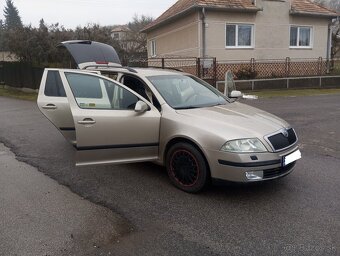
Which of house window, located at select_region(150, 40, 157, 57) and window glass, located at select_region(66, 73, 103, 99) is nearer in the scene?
window glass, located at select_region(66, 73, 103, 99)

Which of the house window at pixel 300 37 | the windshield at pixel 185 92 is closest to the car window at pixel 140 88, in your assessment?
the windshield at pixel 185 92

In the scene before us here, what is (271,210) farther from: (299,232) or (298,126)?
(298,126)

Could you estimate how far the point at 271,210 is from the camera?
3.85 meters

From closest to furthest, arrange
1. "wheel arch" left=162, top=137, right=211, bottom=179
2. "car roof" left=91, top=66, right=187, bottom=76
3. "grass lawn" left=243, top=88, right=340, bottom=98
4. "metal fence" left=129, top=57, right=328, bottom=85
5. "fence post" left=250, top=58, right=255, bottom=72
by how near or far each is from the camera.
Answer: "wheel arch" left=162, top=137, right=211, bottom=179 → "car roof" left=91, top=66, right=187, bottom=76 → "grass lawn" left=243, top=88, right=340, bottom=98 → "metal fence" left=129, top=57, right=328, bottom=85 → "fence post" left=250, top=58, right=255, bottom=72

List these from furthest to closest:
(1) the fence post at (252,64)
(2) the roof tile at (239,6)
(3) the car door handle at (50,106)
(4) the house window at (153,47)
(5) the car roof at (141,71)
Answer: (4) the house window at (153,47) → (1) the fence post at (252,64) → (2) the roof tile at (239,6) → (3) the car door handle at (50,106) → (5) the car roof at (141,71)

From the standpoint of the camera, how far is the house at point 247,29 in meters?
17.5

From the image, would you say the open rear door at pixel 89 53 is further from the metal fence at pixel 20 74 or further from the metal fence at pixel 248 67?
the metal fence at pixel 20 74

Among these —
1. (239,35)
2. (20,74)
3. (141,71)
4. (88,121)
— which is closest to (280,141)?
(141,71)

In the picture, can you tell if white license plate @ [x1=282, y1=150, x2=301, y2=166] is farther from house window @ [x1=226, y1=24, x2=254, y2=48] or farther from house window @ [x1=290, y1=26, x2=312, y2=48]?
house window @ [x1=290, y1=26, x2=312, y2=48]

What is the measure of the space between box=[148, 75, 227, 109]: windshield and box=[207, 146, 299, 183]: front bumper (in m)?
1.07

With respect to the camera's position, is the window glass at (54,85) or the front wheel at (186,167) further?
the window glass at (54,85)

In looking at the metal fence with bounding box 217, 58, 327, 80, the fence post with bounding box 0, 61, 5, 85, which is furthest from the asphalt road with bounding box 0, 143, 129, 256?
the fence post with bounding box 0, 61, 5, 85

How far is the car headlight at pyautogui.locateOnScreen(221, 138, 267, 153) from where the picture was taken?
12.8 ft

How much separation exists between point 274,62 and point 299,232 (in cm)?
1683
